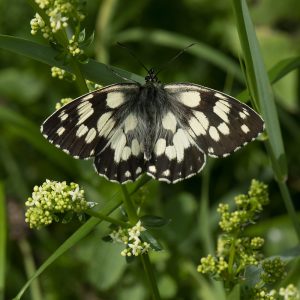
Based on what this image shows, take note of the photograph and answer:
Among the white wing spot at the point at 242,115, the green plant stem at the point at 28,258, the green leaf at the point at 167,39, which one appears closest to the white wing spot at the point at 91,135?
the white wing spot at the point at 242,115

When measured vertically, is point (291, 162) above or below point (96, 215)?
above

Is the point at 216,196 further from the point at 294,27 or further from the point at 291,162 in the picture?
the point at 294,27

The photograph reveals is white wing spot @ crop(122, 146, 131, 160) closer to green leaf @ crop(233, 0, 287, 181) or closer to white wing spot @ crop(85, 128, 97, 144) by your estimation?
white wing spot @ crop(85, 128, 97, 144)

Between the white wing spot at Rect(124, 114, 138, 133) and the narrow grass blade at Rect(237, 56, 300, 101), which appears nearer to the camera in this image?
the white wing spot at Rect(124, 114, 138, 133)

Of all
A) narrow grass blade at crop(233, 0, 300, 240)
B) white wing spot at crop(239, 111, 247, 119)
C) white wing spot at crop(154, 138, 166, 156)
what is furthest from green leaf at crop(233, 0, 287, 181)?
white wing spot at crop(154, 138, 166, 156)

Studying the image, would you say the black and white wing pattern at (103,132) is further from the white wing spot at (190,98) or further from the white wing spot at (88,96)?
the white wing spot at (190,98)

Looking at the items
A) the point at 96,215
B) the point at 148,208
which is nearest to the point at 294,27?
the point at 148,208
